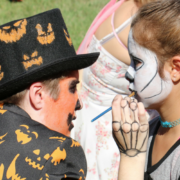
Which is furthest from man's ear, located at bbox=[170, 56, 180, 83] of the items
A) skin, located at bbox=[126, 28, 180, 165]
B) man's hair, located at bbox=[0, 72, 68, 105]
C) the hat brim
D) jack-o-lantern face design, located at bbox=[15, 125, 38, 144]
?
jack-o-lantern face design, located at bbox=[15, 125, 38, 144]

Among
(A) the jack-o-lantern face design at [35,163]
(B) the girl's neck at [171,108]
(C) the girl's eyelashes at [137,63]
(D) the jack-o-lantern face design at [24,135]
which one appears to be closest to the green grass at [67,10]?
(C) the girl's eyelashes at [137,63]

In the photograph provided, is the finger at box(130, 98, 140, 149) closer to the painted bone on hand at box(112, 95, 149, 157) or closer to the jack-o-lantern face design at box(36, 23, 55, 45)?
the painted bone on hand at box(112, 95, 149, 157)

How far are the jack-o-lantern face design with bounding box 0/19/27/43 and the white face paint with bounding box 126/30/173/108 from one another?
2.05ft

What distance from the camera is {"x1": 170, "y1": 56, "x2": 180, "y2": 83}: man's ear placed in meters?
1.32

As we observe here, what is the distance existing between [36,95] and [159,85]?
68cm

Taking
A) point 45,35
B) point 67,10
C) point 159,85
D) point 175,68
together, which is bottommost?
point 67,10

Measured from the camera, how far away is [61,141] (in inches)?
→ 47.4

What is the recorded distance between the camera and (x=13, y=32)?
4.39 ft

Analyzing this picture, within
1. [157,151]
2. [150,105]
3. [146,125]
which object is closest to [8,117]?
[146,125]

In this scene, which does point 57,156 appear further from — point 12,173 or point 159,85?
point 159,85

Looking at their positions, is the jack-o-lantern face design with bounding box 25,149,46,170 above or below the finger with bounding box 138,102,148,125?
below

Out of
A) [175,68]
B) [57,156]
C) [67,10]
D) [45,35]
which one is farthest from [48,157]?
[67,10]

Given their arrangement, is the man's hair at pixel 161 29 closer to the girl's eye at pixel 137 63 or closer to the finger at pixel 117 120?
the girl's eye at pixel 137 63

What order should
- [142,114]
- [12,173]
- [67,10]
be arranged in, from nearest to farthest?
[12,173], [142,114], [67,10]
